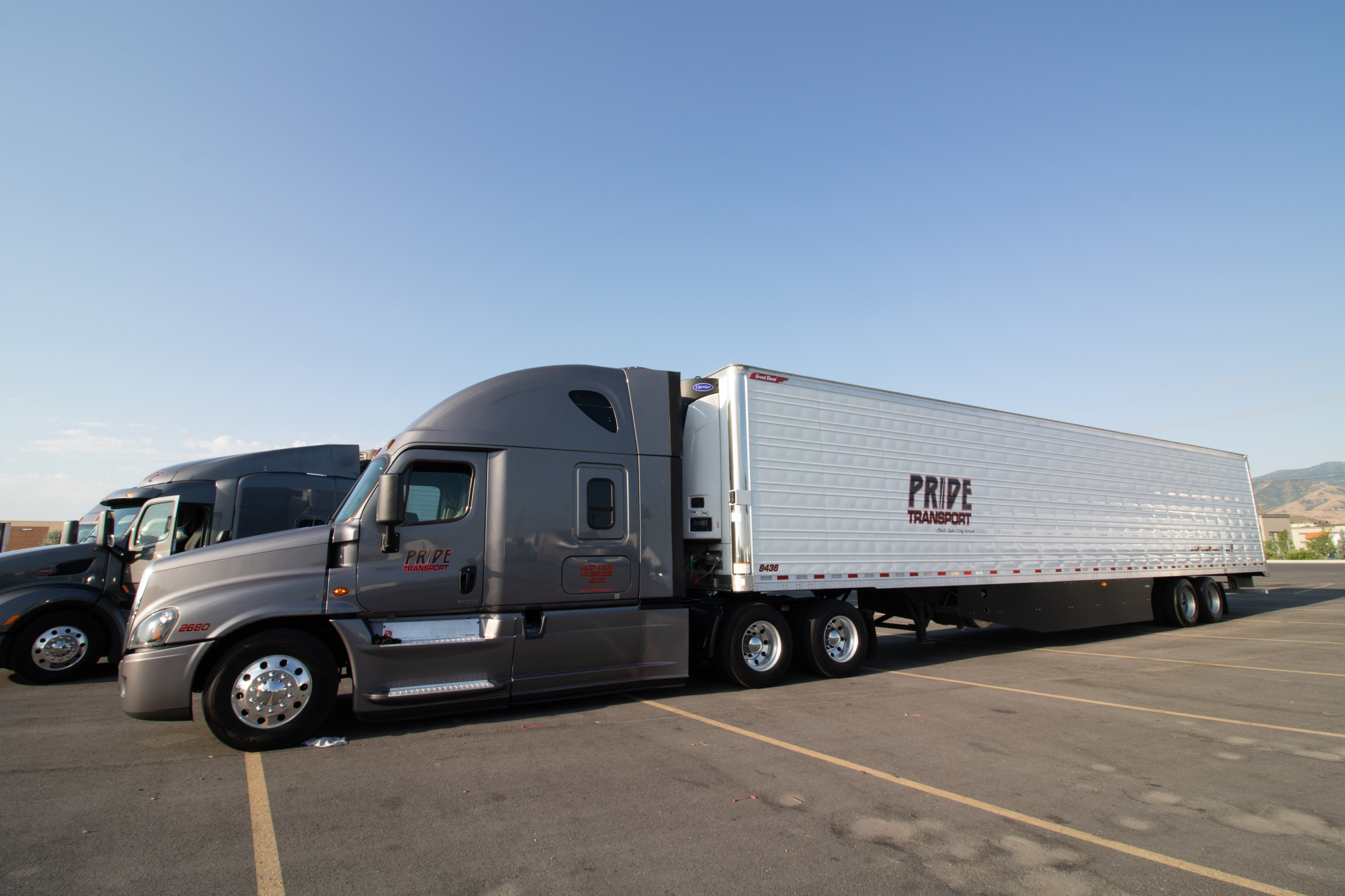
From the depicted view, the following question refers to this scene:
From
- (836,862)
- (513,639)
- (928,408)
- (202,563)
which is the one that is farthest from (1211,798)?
(202,563)

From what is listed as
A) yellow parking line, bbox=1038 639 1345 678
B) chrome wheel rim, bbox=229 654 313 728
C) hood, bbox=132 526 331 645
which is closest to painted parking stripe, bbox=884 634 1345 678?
yellow parking line, bbox=1038 639 1345 678

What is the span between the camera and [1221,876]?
3475 mm

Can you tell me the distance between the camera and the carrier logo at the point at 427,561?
6.61 metres

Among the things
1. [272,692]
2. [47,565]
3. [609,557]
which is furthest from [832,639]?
[47,565]

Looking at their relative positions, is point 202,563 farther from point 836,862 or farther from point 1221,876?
point 1221,876

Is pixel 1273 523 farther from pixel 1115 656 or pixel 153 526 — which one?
pixel 153 526

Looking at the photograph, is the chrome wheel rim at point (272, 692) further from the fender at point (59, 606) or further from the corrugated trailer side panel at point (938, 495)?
the corrugated trailer side panel at point (938, 495)

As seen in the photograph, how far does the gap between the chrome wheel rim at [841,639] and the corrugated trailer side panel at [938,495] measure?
1.90 feet

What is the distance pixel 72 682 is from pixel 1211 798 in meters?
12.6

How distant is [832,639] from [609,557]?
3.52 m

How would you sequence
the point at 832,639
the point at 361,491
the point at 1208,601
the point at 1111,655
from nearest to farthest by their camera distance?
the point at 361,491 < the point at 832,639 < the point at 1111,655 < the point at 1208,601

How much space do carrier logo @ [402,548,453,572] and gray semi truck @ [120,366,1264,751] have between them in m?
0.02

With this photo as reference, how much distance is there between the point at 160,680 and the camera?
576cm

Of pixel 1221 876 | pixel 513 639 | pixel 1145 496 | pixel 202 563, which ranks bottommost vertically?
pixel 1221 876
